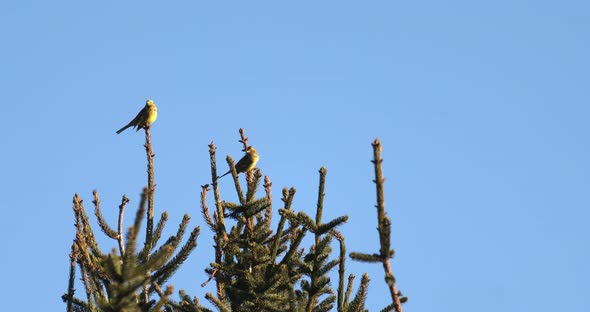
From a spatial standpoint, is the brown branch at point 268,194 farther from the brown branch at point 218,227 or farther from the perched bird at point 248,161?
the perched bird at point 248,161

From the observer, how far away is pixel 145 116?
16.6 metres

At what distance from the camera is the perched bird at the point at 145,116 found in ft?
53.7

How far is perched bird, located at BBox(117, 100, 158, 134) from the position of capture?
644 inches

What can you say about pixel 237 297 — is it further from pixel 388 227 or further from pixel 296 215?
pixel 388 227

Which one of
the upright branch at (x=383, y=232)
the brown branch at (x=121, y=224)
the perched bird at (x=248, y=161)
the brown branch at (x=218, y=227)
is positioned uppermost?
the perched bird at (x=248, y=161)

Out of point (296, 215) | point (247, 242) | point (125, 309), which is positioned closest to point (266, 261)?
point (247, 242)

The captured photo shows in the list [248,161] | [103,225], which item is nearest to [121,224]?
[103,225]

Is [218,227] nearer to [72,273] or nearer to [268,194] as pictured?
[268,194]

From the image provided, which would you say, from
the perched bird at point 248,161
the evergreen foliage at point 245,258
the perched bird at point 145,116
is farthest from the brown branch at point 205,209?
the perched bird at point 145,116

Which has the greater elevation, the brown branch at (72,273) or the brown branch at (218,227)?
the brown branch at (218,227)

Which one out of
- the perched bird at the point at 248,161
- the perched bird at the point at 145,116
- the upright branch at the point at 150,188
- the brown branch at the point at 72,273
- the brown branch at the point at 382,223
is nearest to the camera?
the brown branch at the point at 382,223

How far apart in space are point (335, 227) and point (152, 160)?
202 centimetres

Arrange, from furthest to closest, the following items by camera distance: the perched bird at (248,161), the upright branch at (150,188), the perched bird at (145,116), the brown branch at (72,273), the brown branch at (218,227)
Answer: the perched bird at (145,116), the perched bird at (248,161), the brown branch at (218,227), the upright branch at (150,188), the brown branch at (72,273)

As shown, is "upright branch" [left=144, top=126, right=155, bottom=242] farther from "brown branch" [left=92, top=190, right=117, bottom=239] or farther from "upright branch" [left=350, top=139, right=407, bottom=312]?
"upright branch" [left=350, top=139, right=407, bottom=312]
